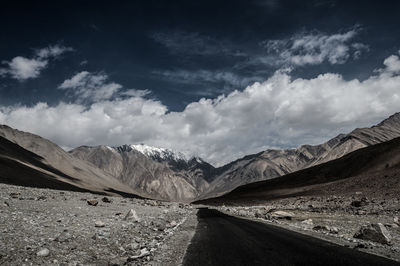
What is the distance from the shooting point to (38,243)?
10258 millimetres

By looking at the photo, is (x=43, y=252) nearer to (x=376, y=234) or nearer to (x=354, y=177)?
(x=376, y=234)

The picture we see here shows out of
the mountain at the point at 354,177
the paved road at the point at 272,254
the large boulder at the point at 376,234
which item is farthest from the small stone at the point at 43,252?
the mountain at the point at 354,177

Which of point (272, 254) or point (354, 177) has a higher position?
point (354, 177)

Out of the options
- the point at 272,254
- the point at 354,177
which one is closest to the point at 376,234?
the point at 272,254

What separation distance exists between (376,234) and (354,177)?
76.9 metres

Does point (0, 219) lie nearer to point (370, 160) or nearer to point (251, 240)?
point (251, 240)

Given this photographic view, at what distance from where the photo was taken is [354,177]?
83.9m

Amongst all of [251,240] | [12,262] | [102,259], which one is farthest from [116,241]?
[251,240]

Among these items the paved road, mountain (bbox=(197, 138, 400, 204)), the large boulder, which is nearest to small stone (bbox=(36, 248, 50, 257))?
the paved road

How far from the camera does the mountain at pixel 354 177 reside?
2469 inches

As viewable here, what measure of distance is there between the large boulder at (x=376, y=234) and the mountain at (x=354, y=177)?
3957cm

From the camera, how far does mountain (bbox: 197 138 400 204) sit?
6272 centimetres

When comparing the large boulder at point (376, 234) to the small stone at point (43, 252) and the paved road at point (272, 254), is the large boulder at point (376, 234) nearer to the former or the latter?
the paved road at point (272, 254)

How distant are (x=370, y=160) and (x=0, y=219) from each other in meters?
118
